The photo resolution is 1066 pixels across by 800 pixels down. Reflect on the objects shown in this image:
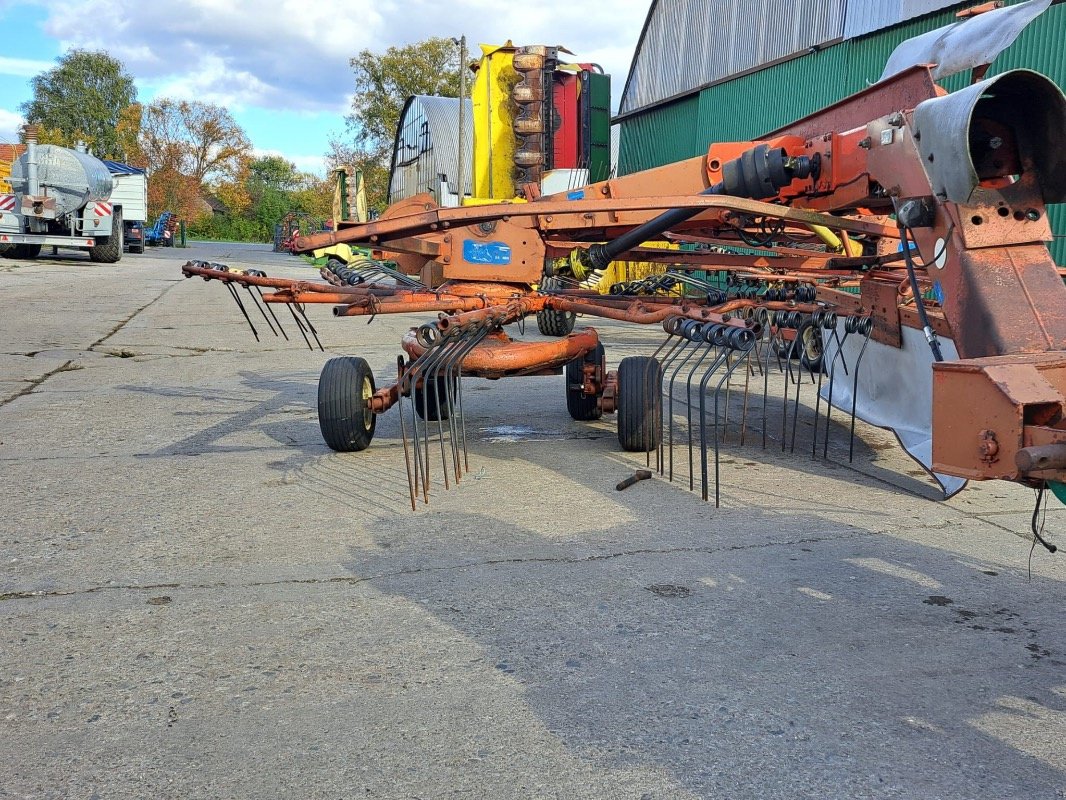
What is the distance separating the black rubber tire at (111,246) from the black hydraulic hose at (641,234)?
23.3 meters

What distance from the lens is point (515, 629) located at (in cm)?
344

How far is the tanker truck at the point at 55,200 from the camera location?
23.9 metres

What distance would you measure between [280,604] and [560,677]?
3.82ft

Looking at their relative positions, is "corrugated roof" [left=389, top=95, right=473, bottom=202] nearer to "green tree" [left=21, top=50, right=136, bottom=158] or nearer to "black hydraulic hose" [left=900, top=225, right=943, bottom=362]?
"black hydraulic hose" [left=900, top=225, right=943, bottom=362]

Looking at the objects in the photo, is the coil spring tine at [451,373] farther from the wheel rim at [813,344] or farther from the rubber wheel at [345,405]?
the wheel rim at [813,344]

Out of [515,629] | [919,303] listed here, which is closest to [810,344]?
[919,303]

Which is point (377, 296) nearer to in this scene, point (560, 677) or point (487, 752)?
point (560, 677)

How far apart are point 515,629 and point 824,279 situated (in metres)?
5.93

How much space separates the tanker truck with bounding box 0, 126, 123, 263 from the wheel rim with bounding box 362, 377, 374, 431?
21044 mm

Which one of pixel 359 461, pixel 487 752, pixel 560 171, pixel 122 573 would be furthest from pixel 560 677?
pixel 560 171

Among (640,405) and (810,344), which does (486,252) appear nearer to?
(640,405)

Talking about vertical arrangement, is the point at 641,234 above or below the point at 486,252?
above

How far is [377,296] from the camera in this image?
6113 mm

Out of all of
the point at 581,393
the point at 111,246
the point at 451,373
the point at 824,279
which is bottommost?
the point at 581,393
